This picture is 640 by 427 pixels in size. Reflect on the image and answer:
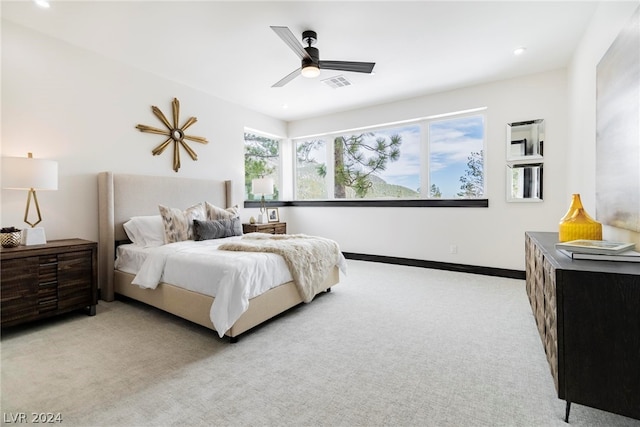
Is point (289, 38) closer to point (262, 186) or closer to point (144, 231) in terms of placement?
point (144, 231)

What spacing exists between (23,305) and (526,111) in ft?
18.9

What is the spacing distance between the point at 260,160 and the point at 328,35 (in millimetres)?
3160

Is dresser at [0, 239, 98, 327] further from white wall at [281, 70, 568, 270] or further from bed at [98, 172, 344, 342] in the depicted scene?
white wall at [281, 70, 568, 270]

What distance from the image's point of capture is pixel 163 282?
105 inches

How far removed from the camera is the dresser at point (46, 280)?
91.2 inches

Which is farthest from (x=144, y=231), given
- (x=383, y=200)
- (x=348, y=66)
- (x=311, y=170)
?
(x=383, y=200)

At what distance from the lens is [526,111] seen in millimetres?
3859

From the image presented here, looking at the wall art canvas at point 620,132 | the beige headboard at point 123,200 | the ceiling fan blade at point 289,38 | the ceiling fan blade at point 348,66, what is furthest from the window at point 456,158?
the beige headboard at point 123,200

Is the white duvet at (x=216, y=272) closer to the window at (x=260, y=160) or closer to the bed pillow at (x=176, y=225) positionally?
the bed pillow at (x=176, y=225)

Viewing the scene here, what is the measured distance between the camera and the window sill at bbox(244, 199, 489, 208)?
427 cm

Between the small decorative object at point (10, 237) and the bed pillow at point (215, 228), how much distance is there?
1.46 metres

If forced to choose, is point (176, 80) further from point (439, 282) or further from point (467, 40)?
point (439, 282)

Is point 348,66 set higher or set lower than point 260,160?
higher

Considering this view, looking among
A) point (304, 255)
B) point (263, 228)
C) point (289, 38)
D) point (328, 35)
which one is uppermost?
point (328, 35)
